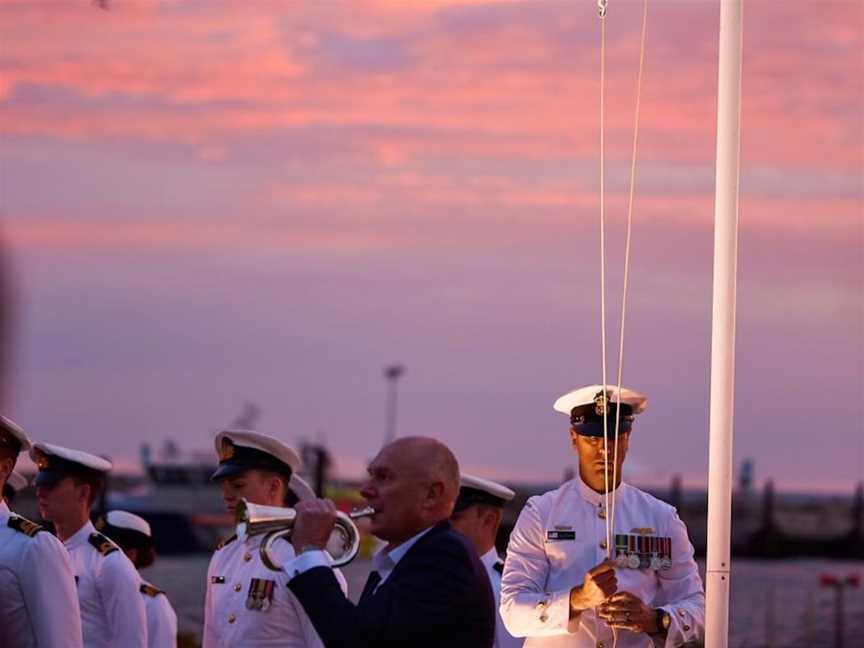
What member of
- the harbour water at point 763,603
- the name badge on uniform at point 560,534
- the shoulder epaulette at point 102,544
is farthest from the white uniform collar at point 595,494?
the harbour water at point 763,603

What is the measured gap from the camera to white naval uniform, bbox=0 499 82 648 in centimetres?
543

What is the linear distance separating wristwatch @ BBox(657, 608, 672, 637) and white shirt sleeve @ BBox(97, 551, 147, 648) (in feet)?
6.78

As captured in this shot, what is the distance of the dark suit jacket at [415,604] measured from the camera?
A: 14.5ft

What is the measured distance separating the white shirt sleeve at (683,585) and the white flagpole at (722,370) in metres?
0.31

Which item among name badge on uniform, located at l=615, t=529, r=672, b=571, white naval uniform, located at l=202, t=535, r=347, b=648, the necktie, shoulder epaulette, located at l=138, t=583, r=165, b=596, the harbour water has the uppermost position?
the necktie

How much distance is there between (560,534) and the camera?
6105 mm

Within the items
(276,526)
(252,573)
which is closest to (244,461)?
(252,573)

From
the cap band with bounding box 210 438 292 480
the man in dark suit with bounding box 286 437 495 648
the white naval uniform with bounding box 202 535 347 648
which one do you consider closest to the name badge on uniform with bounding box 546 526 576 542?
the white naval uniform with bounding box 202 535 347 648

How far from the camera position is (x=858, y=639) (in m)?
17.3

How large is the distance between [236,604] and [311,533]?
6.60 ft

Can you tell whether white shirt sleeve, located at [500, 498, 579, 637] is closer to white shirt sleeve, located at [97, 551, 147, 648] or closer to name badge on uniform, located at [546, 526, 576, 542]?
name badge on uniform, located at [546, 526, 576, 542]

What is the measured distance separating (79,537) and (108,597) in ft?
1.05

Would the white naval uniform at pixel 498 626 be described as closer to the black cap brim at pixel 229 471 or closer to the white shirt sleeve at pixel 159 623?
the black cap brim at pixel 229 471

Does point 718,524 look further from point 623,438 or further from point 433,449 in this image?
point 433,449
